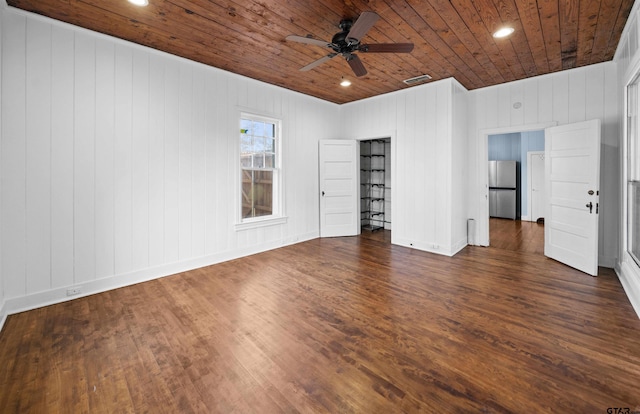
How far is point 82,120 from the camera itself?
3.14 meters

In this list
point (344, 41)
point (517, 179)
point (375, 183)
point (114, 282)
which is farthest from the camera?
point (517, 179)

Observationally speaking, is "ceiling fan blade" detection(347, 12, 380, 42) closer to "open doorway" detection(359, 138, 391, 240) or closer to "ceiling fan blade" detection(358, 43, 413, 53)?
"ceiling fan blade" detection(358, 43, 413, 53)

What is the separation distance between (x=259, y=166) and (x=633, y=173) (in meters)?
4.95

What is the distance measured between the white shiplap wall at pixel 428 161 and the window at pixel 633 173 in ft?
6.55

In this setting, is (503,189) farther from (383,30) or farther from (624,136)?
(383,30)

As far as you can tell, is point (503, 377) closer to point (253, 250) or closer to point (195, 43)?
point (253, 250)

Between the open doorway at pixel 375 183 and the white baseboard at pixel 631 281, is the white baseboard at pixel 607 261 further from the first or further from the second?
the open doorway at pixel 375 183

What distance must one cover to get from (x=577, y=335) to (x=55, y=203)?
4.97 m

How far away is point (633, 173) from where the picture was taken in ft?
10.8

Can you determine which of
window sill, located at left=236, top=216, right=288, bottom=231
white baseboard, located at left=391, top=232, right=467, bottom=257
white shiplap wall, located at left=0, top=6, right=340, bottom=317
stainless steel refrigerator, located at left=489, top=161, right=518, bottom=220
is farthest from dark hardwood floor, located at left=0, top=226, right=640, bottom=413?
stainless steel refrigerator, located at left=489, top=161, right=518, bottom=220

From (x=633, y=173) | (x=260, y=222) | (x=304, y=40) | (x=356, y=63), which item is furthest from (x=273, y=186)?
(x=633, y=173)

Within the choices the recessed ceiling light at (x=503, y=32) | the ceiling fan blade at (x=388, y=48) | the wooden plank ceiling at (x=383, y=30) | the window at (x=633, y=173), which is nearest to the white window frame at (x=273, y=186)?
the wooden plank ceiling at (x=383, y=30)

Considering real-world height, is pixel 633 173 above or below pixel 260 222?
above

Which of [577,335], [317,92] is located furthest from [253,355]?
[317,92]
